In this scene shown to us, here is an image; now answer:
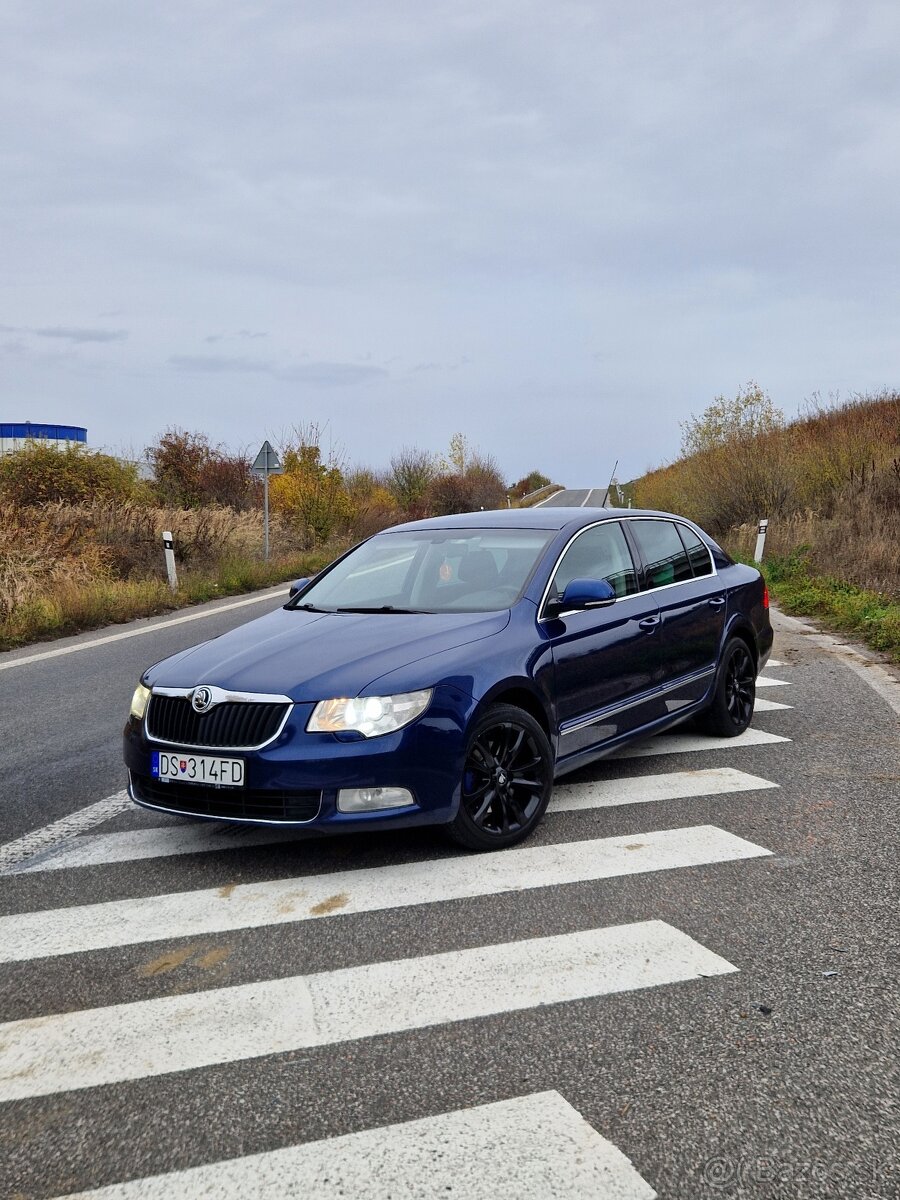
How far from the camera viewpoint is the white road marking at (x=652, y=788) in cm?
539

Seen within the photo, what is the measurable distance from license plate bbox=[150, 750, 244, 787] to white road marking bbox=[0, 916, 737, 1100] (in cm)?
105

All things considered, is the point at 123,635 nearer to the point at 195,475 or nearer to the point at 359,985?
the point at 359,985

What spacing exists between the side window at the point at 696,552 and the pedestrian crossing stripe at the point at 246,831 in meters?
1.43

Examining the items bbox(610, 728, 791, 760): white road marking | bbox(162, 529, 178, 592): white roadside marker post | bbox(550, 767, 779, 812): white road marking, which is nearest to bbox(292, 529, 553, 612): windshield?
bbox(550, 767, 779, 812): white road marking

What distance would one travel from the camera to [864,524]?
18453 mm

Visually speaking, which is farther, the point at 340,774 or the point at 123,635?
the point at 123,635

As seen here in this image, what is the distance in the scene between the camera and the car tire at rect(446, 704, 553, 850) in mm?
4492

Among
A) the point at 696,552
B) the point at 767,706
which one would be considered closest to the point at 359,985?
the point at 696,552

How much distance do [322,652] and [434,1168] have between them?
2.54 meters

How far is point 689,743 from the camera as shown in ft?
22.0

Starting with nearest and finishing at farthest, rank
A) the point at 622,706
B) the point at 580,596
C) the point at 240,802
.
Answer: the point at 240,802
the point at 580,596
the point at 622,706

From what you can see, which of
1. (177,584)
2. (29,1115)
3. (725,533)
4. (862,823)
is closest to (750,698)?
(862,823)

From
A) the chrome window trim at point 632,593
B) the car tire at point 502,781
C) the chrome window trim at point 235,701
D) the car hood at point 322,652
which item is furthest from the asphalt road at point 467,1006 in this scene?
the chrome window trim at point 632,593

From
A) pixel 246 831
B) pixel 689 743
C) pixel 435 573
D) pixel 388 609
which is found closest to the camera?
pixel 246 831
